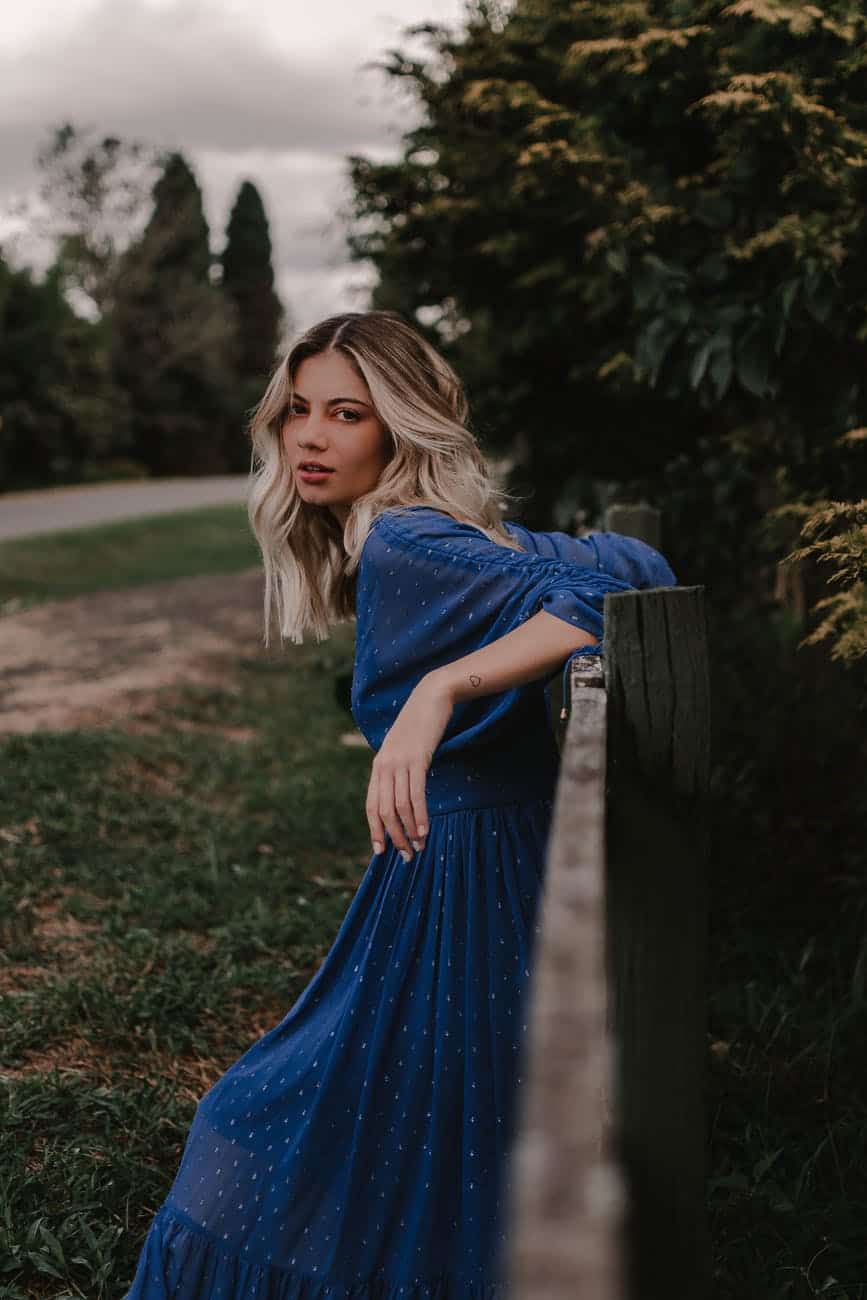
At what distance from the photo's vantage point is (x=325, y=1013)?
1.86 meters

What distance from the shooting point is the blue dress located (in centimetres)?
164

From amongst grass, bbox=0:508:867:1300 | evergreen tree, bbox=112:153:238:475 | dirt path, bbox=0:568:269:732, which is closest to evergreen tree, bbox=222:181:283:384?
evergreen tree, bbox=112:153:238:475

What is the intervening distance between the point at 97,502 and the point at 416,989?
2093 cm

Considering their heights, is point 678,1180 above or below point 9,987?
above

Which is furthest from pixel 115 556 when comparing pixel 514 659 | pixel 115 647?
pixel 514 659

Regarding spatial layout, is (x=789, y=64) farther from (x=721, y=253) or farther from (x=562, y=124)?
(x=562, y=124)

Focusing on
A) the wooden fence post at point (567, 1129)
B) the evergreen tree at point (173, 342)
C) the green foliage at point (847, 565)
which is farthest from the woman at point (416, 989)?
the evergreen tree at point (173, 342)

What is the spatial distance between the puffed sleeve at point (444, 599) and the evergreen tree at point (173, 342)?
112 ft

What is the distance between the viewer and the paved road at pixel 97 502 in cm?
1700

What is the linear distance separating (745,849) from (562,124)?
2.45 meters

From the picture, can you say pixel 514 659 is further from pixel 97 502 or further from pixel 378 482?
pixel 97 502

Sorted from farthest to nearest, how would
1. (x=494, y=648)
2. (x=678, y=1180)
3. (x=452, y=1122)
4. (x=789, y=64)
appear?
(x=789, y=64) < (x=452, y=1122) < (x=494, y=648) < (x=678, y=1180)

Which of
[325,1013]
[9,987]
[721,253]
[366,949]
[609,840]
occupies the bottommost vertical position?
[9,987]

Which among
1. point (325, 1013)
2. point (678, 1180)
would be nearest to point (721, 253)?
point (325, 1013)
